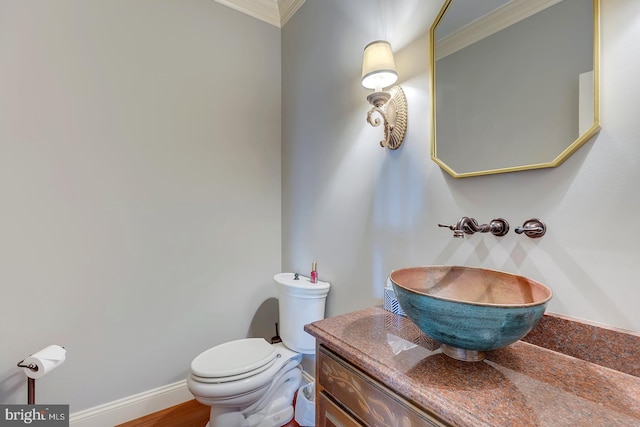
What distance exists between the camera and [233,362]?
4.56 ft

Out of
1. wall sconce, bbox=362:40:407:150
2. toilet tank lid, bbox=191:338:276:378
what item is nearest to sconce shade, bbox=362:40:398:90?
wall sconce, bbox=362:40:407:150

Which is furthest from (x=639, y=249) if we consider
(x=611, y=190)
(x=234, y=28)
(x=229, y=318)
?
(x=234, y=28)

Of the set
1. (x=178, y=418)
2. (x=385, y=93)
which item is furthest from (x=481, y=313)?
(x=178, y=418)

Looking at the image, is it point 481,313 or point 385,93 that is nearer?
point 481,313

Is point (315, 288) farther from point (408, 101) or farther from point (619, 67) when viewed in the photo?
point (619, 67)

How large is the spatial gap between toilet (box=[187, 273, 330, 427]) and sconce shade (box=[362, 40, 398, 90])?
1.11 metres

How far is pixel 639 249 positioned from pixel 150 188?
2060mm

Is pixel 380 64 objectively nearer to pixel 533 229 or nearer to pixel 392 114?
pixel 392 114

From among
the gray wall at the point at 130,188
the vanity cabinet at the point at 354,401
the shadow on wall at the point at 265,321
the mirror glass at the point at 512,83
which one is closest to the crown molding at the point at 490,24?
the mirror glass at the point at 512,83

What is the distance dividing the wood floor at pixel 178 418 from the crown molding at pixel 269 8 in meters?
2.65

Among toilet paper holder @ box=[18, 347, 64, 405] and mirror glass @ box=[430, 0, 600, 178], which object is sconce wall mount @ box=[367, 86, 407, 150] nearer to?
mirror glass @ box=[430, 0, 600, 178]

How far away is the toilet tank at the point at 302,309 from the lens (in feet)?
5.28

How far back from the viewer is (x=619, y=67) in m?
0.70

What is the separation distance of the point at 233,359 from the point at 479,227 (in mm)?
1287
